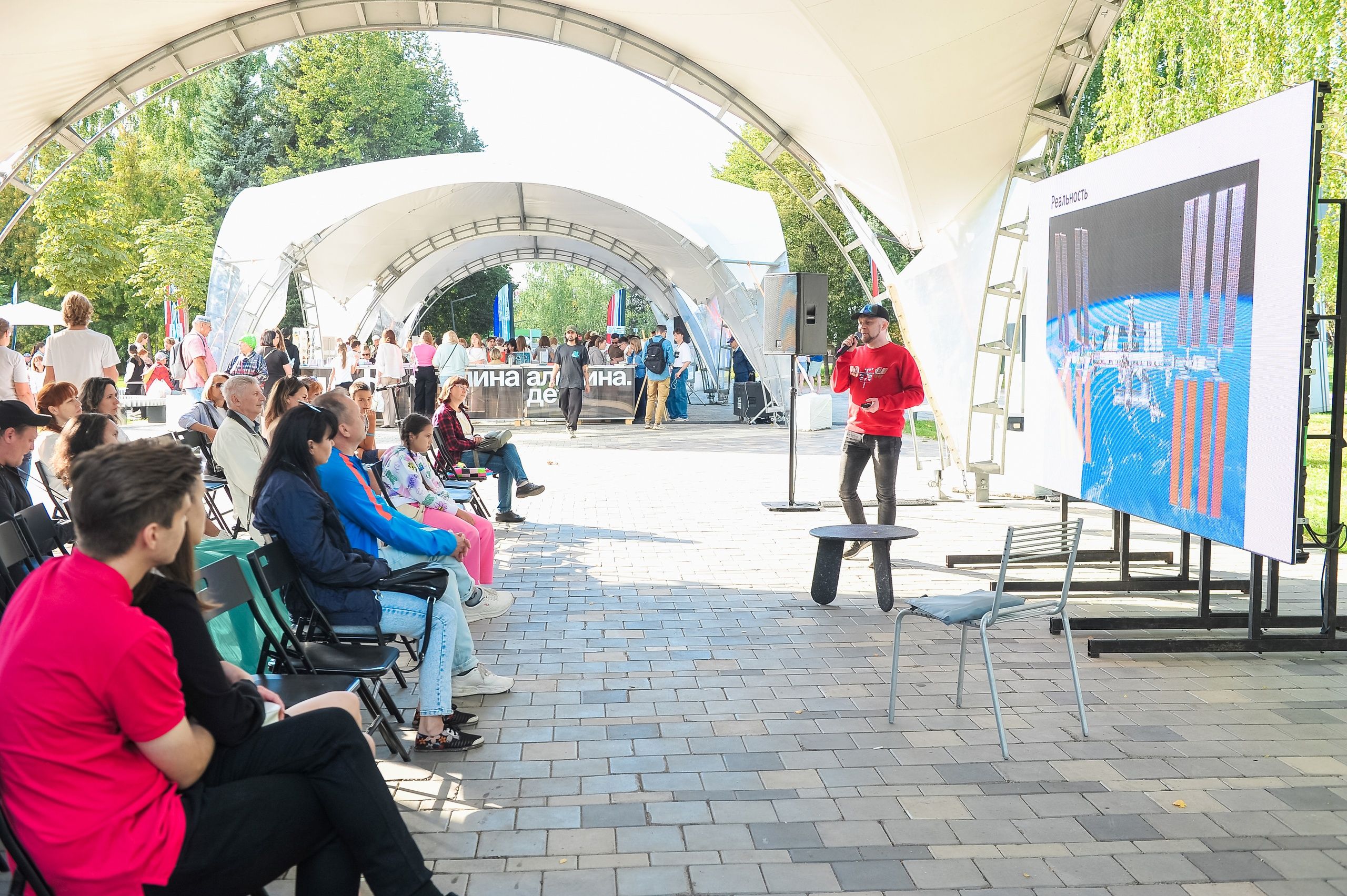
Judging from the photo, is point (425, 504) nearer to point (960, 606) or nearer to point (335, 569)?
point (335, 569)

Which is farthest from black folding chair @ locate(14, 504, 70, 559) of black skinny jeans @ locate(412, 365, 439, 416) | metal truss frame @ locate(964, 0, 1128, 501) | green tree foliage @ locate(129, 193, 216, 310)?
green tree foliage @ locate(129, 193, 216, 310)

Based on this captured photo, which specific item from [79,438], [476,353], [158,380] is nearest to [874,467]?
[79,438]

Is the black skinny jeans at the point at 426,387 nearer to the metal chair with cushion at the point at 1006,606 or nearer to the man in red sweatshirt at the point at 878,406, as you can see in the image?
the man in red sweatshirt at the point at 878,406

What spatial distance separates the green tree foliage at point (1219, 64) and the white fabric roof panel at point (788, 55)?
5.86m

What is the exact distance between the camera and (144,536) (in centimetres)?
246

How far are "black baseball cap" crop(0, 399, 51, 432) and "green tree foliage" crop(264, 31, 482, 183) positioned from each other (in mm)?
47027

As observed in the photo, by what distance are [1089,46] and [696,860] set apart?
317 inches

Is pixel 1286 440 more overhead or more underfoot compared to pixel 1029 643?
more overhead

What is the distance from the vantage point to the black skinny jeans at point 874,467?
317 inches

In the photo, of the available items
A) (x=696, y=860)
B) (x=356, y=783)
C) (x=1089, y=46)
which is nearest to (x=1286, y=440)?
(x=696, y=860)

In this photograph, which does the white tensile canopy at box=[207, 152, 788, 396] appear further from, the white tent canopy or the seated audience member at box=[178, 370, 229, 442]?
the seated audience member at box=[178, 370, 229, 442]

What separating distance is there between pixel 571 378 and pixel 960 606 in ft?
52.7

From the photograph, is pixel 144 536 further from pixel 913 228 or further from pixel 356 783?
pixel 913 228

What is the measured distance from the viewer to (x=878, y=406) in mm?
8016
